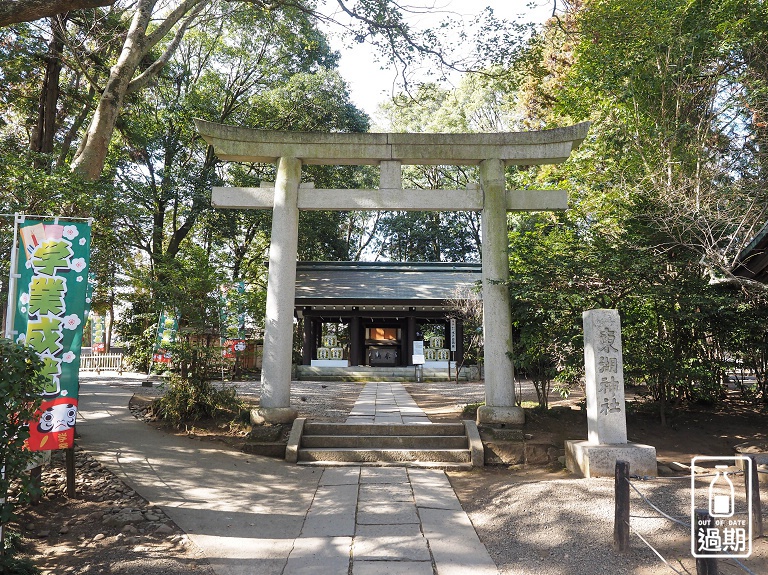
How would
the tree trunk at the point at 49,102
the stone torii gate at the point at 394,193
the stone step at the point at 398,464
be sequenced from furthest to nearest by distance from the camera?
the tree trunk at the point at 49,102
the stone torii gate at the point at 394,193
the stone step at the point at 398,464

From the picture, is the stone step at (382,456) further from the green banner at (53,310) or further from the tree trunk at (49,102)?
the tree trunk at (49,102)

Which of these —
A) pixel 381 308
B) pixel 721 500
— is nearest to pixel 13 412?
pixel 721 500

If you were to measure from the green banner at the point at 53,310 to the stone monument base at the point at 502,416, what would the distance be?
5423 millimetres

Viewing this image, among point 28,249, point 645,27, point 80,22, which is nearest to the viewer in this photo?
point 28,249

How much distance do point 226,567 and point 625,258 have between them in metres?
6.37

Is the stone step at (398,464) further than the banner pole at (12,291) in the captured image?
Yes

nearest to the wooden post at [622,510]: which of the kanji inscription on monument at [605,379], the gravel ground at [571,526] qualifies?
the gravel ground at [571,526]

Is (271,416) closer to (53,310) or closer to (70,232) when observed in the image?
(53,310)

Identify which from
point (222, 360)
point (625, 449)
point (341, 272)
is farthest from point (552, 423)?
point (341, 272)

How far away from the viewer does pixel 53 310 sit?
4.47 metres

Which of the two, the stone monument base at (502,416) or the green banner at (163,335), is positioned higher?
the green banner at (163,335)

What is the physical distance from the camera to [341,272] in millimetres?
21406

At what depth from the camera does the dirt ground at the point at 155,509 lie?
381cm

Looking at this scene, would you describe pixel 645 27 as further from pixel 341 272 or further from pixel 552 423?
pixel 341 272
